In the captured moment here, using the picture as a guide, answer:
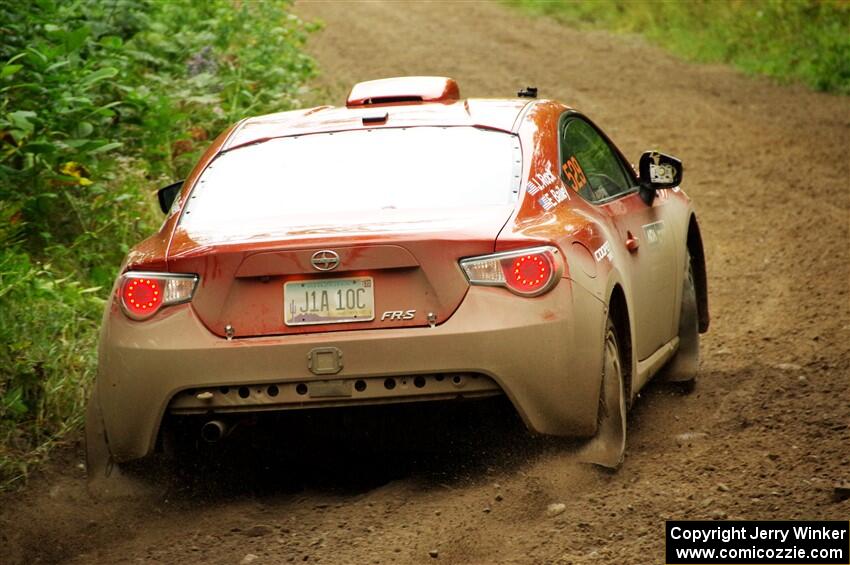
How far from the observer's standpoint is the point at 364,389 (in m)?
5.15

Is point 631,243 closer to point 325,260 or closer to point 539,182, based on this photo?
point 539,182

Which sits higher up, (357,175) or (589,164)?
(357,175)

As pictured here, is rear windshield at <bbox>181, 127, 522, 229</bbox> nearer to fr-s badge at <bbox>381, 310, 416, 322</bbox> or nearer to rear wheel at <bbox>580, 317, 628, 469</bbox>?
fr-s badge at <bbox>381, 310, 416, 322</bbox>

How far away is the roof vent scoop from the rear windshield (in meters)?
0.69

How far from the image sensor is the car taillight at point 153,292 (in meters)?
5.27

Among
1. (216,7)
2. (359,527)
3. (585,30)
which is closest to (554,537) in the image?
(359,527)

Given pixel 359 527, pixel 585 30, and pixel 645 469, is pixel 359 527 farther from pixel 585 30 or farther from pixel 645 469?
pixel 585 30

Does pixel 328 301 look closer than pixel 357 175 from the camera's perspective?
Yes

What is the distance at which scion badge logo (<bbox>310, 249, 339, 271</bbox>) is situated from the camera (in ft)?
16.8

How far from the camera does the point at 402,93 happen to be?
6.72 m

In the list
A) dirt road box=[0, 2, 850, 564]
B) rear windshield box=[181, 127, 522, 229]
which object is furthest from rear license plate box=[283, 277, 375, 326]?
dirt road box=[0, 2, 850, 564]

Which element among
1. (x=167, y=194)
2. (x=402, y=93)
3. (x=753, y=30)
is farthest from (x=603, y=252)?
(x=753, y=30)

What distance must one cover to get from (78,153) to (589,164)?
11.1 feet

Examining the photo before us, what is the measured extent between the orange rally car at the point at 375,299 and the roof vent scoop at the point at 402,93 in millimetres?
866
